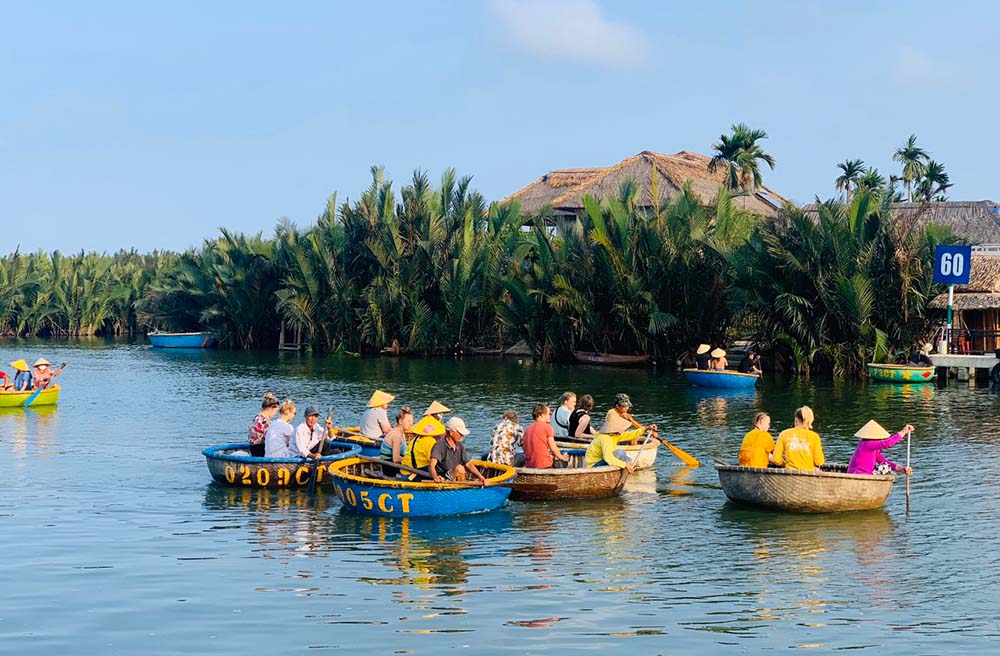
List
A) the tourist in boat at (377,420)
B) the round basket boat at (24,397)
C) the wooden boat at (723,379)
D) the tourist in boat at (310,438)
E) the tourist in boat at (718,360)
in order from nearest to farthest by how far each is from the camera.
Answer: the tourist in boat at (310,438) → the tourist in boat at (377,420) → the round basket boat at (24,397) → the wooden boat at (723,379) → the tourist in boat at (718,360)

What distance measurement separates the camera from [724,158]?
235ft

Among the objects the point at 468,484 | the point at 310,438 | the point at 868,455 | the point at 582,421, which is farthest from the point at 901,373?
the point at 468,484

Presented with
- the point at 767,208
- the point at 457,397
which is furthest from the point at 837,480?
the point at 767,208

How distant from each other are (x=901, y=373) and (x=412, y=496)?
96.7 ft

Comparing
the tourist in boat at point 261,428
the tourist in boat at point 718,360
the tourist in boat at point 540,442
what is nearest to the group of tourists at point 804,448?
the tourist in boat at point 540,442

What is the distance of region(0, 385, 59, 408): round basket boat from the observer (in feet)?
117

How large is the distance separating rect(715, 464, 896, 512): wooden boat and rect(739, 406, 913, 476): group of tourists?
0.27 meters

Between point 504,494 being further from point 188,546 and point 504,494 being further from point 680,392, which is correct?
point 680,392

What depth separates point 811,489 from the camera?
761 inches

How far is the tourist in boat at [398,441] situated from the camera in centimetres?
2070

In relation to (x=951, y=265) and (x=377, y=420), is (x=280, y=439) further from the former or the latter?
(x=951, y=265)

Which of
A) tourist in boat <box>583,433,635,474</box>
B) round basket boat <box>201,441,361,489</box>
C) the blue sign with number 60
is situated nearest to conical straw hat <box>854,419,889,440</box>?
tourist in boat <box>583,433,635,474</box>

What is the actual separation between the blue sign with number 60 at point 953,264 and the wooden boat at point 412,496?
30330mm

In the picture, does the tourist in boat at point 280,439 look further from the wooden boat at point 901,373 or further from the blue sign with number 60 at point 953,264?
the blue sign with number 60 at point 953,264
